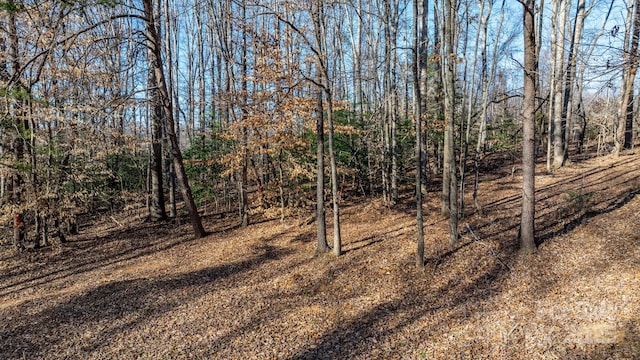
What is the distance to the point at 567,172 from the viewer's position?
13.2 meters

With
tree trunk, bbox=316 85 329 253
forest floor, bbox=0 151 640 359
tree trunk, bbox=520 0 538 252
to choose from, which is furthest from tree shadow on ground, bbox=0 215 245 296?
tree trunk, bbox=520 0 538 252

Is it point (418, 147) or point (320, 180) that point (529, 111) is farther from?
point (320, 180)

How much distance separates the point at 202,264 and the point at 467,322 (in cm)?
688

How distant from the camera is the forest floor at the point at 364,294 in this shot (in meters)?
5.10

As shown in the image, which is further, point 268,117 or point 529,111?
point 268,117

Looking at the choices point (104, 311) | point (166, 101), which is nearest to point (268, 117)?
point (166, 101)

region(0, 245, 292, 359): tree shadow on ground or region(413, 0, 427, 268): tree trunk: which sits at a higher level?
region(413, 0, 427, 268): tree trunk

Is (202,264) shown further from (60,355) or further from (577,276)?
(577,276)

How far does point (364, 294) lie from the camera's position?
22.4ft

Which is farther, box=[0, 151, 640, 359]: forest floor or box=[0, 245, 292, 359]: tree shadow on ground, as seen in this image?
box=[0, 245, 292, 359]: tree shadow on ground

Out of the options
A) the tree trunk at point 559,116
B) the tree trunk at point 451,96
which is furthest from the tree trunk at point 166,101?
the tree trunk at point 559,116

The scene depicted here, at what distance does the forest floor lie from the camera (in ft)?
16.7

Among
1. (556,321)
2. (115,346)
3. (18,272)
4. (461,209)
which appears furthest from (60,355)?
(461,209)

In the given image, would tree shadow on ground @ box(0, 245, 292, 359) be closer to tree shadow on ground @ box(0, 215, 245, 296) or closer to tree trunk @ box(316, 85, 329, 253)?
tree trunk @ box(316, 85, 329, 253)
